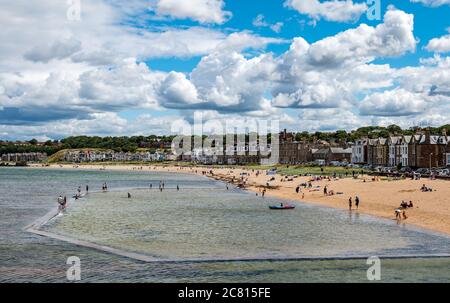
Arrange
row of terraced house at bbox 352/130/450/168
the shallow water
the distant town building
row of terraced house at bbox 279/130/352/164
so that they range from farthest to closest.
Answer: row of terraced house at bbox 279/130/352/164 → the distant town building → row of terraced house at bbox 352/130/450/168 → the shallow water

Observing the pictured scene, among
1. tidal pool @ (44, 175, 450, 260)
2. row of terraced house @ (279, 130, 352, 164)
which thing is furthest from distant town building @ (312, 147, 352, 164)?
tidal pool @ (44, 175, 450, 260)

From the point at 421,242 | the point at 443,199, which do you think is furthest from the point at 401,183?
the point at 421,242

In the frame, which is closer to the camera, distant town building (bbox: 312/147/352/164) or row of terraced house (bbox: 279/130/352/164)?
distant town building (bbox: 312/147/352/164)

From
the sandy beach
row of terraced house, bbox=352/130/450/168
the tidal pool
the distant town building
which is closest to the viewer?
the tidal pool

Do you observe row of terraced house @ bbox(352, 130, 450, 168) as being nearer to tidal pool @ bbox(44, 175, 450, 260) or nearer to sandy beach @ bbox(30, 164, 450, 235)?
sandy beach @ bbox(30, 164, 450, 235)

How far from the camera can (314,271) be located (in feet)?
80.7

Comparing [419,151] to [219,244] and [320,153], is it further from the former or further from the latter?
[219,244]

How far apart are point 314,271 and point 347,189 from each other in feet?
159

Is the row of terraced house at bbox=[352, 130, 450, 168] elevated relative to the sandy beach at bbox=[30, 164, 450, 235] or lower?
elevated

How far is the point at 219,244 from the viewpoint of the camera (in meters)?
32.7

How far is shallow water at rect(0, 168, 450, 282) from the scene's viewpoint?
79.6 ft

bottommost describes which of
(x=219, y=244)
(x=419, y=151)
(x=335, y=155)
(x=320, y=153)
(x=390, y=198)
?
(x=219, y=244)

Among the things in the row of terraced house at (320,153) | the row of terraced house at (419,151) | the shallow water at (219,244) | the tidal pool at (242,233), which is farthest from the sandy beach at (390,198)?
the row of terraced house at (320,153)

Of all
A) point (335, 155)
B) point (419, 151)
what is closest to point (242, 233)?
point (419, 151)
